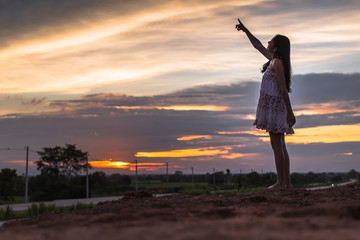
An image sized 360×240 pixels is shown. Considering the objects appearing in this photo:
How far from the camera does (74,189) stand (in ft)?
84.2

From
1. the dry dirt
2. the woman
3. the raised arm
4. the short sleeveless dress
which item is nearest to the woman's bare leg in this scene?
the woman

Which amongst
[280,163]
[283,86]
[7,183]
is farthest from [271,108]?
[7,183]

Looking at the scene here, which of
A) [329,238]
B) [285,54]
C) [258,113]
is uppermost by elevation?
[285,54]

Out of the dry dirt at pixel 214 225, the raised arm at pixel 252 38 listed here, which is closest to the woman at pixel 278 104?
the raised arm at pixel 252 38

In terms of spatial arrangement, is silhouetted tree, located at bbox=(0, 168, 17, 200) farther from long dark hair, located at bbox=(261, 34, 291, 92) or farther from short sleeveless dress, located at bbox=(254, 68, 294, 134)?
long dark hair, located at bbox=(261, 34, 291, 92)

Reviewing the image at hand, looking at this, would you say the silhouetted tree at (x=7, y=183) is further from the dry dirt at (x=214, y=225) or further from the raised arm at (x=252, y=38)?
the dry dirt at (x=214, y=225)

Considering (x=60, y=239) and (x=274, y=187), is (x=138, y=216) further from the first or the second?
(x=274, y=187)

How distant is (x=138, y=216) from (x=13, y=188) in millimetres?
23881

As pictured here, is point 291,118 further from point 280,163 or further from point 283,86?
point 280,163

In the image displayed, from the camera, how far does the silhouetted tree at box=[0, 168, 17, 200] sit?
26000mm

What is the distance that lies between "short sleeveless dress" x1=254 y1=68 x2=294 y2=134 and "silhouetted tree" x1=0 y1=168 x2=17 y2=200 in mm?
20499

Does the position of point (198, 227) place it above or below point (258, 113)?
below

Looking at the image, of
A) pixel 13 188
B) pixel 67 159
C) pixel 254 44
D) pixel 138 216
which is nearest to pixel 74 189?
pixel 13 188

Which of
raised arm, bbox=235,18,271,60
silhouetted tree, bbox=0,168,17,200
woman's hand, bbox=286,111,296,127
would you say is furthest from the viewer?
silhouetted tree, bbox=0,168,17,200
